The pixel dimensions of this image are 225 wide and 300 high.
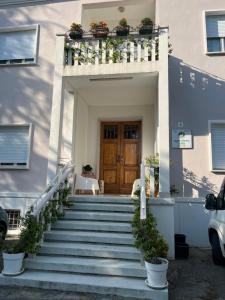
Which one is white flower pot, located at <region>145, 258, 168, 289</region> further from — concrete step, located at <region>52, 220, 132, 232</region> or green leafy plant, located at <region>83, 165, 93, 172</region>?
green leafy plant, located at <region>83, 165, 93, 172</region>

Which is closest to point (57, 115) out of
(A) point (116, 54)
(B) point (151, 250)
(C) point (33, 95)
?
(C) point (33, 95)

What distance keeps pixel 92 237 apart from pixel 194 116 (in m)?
5.06

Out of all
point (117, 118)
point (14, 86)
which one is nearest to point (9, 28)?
point (14, 86)

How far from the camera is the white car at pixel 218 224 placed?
5.73 m

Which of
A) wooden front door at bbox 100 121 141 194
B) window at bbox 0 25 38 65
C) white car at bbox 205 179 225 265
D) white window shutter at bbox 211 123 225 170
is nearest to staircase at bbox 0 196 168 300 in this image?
white car at bbox 205 179 225 265

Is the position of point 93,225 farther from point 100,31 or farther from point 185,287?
point 100,31

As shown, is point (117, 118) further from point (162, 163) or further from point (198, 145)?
point (162, 163)

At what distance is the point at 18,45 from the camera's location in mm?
10375

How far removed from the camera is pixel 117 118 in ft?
36.1

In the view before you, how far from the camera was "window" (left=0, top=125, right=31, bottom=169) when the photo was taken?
948cm

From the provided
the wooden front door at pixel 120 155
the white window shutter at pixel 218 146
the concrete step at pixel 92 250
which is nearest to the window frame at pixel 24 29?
the wooden front door at pixel 120 155

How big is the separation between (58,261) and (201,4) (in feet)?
29.8

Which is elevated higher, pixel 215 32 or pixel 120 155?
pixel 215 32

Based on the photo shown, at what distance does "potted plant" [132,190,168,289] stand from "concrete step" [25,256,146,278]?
13.3 inches
